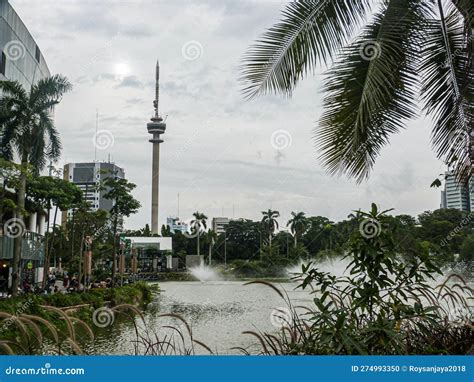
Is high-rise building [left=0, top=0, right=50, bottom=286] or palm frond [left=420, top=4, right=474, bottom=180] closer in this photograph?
palm frond [left=420, top=4, right=474, bottom=180]

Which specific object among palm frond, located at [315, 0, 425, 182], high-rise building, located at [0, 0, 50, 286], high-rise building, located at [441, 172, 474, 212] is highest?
high-rise building, located at [0, 0, 50, 286]

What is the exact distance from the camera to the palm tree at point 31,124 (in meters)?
17.2

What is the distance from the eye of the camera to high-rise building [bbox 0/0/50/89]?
1902 cm

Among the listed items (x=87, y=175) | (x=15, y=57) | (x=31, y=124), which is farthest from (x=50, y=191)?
(x=87, y=175)

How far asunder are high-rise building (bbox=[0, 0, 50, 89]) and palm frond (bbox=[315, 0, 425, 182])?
15.9 m

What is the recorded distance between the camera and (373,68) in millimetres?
5488

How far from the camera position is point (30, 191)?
21.2 metres

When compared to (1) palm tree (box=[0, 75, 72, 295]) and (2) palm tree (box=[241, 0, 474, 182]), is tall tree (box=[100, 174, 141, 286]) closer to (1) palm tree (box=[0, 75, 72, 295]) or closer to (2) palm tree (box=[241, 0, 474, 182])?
(1) palm tree (box=[0, 75, 72, 295])

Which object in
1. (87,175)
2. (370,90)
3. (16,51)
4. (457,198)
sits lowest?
(457,198)

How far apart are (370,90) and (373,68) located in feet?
1.00

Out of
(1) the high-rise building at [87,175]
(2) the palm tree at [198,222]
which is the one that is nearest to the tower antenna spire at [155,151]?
(2) the palm tree at [198,222]

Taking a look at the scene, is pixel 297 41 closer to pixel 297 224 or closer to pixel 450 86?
pixel 450 86

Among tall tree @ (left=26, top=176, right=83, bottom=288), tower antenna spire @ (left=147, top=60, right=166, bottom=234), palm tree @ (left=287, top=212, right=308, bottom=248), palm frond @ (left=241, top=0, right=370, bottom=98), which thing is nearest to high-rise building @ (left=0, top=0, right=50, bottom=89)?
tall tree @ (left=26, top=176, right=83, bottom=288)
